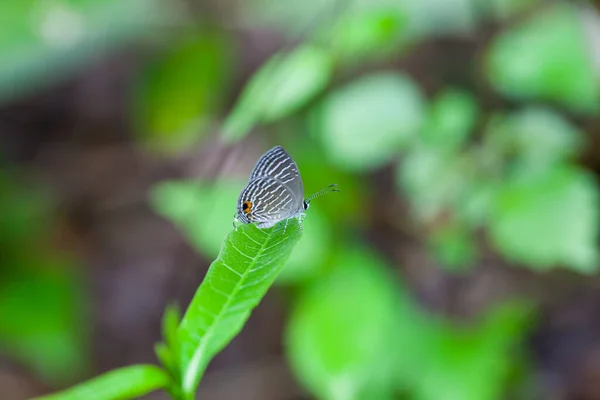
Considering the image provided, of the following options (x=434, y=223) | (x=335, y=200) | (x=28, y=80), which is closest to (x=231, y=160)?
(x=335, y=200)

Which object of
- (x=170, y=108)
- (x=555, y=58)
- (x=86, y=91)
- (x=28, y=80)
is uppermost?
(x=86, y=91)

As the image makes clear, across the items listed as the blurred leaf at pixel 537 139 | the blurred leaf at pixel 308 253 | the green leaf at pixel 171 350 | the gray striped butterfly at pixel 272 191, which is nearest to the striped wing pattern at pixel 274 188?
the gray striped butterfly at pixel 272 191

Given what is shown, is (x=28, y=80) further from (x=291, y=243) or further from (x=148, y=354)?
(x=291, y=243)

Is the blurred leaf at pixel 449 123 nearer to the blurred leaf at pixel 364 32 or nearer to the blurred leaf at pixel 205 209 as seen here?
the blurred leaf at pixel 364 32

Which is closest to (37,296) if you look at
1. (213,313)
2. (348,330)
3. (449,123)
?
(348,330)

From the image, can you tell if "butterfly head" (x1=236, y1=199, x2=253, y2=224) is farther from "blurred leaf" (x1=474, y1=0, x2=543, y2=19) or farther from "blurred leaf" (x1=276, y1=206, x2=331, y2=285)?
"blurred leaf" (x1=474, y1=0, x2=543, y2=19)

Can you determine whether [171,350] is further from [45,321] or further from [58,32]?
Result: [58,32]
